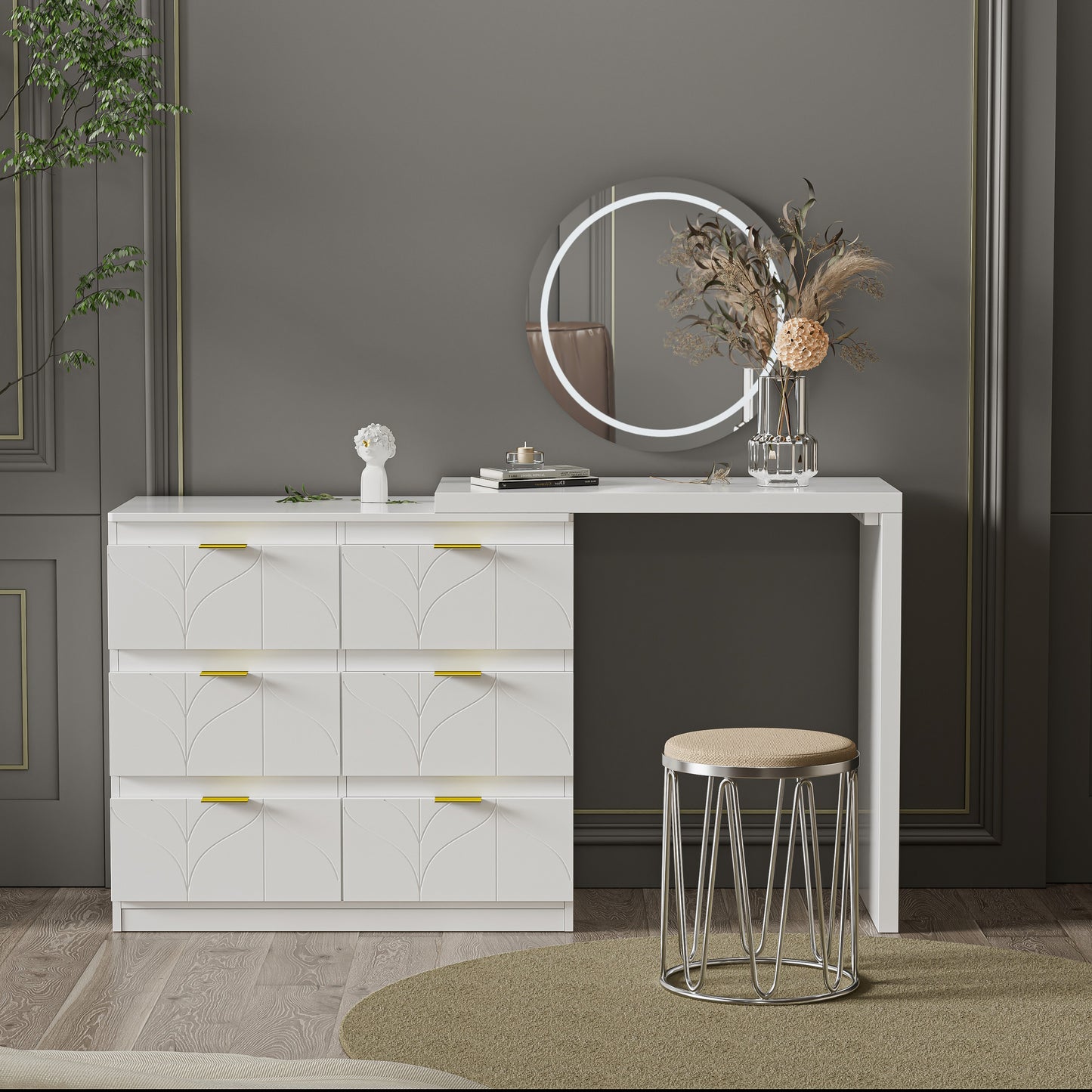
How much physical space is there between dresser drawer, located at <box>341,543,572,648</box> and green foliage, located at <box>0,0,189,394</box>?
3.05 ft

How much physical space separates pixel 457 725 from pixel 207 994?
790 mm

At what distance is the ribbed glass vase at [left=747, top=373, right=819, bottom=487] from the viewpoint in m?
3.37

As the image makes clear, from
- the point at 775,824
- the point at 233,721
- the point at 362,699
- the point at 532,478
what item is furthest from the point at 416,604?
the point at 775,824

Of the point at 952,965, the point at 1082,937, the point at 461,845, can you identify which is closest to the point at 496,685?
the point at 461,845

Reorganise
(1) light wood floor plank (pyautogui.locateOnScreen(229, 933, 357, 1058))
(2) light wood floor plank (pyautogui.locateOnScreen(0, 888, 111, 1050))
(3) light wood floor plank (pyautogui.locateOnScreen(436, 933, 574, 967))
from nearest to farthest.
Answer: (1) light wood floor plank (pyautogui.locateOnScreen(229, 933, 357, 1058))
(2) light wood floor plank (pyautogui.locateOnScreen(0, 888, 111, 1050))
(3) light wood floor plank (pyautogui.locateOnScreen(436, 933, 574, 967))

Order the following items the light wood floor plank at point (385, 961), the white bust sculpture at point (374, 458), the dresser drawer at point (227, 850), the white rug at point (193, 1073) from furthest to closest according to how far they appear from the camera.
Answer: the white bust sculpture at point (374, 458), the dresser drawer at point (227, 850), the light wood floor plank at point (385, 961), the white rug at point (193, 1073)

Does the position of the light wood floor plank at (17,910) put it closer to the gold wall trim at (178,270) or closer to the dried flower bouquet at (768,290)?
the gold wall trim at (178,270)

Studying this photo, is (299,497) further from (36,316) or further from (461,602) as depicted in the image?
(36,316)

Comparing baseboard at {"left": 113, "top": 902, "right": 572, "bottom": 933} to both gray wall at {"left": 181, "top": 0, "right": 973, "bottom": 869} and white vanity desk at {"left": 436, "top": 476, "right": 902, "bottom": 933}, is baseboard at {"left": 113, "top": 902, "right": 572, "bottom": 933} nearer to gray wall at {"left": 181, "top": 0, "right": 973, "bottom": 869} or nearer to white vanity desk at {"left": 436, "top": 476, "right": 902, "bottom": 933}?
gray wall at {"left": 181, "top": 0, "right": 973, "bottom": 869}

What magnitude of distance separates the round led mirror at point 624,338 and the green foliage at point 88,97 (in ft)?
3.34

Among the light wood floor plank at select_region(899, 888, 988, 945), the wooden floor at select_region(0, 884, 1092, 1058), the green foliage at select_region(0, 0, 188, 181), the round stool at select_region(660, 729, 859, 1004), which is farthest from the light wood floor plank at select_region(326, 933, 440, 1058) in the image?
the green foliage at select_region(0, 0, 188, 181)

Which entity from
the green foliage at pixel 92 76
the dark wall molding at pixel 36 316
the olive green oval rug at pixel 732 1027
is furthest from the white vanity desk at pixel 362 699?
the green foliage at pixel 92 76

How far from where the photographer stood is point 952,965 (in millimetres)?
2990

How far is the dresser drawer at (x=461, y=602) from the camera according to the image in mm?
Answer: 3193
